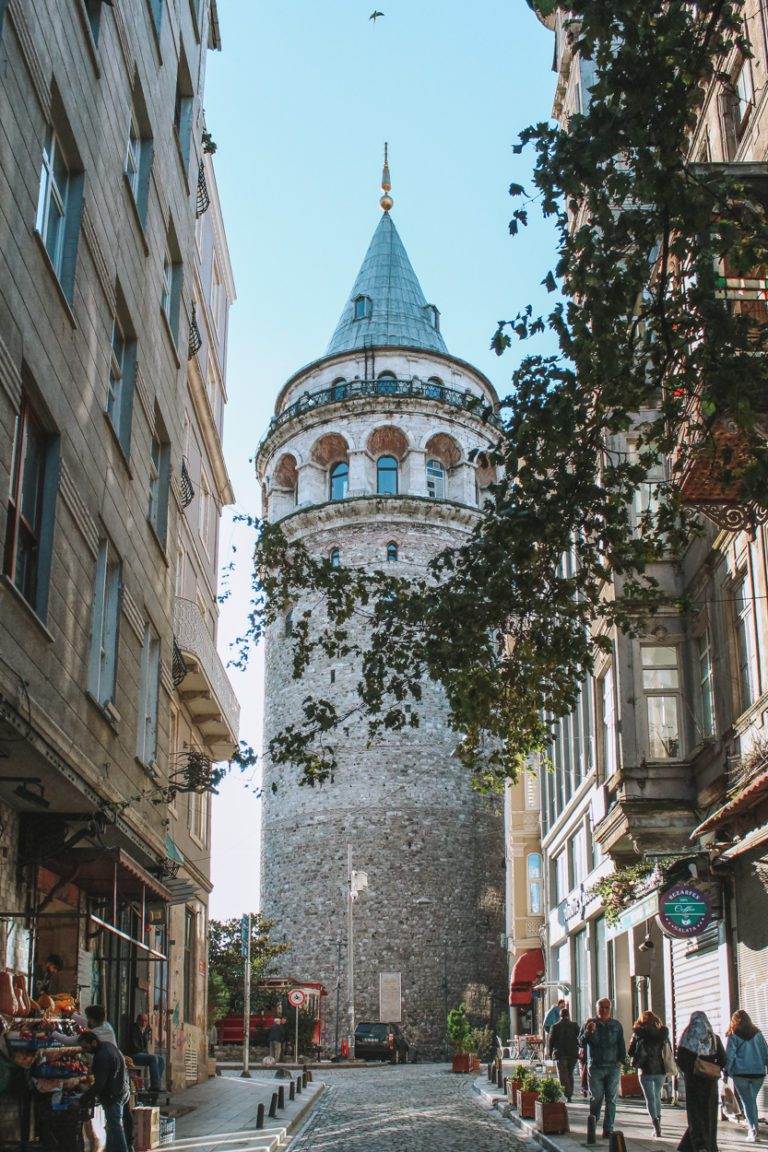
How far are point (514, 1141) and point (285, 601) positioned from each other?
248 inches

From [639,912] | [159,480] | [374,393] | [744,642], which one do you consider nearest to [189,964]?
[639,912]

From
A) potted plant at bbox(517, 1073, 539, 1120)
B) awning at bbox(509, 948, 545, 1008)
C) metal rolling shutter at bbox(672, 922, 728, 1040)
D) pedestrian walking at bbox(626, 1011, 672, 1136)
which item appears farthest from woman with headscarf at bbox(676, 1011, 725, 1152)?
awning at bbox(509, 948, 545, 1008)

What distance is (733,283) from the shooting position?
604 inches

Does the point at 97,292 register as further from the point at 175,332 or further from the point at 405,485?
the point at 405,485

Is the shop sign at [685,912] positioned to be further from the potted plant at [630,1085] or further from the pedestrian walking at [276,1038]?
the pedestrian walking at [276,1038]

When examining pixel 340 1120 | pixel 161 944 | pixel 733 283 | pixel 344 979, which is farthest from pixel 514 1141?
pixel 344 979

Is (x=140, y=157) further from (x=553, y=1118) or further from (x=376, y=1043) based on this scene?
(x=376, y=1043)

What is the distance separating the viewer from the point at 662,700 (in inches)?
776

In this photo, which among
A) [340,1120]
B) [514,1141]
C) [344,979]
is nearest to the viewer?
[514,1141]

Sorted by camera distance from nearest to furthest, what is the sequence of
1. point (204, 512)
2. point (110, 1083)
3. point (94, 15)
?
point (110, 1083), point (94, 15), point (204, 512)

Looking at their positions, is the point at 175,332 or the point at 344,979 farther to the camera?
the point at 344,979

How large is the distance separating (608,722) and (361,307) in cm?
3682

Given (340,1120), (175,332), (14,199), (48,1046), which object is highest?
(175,332)

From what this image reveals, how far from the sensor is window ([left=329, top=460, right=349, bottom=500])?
51438mm
